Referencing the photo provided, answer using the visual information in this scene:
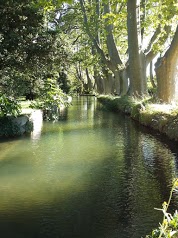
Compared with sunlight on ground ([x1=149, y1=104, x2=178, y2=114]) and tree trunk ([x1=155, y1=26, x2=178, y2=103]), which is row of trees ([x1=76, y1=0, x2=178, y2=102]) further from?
sunlight on ground ([x1=149, y1=104, x2=178, y2=114])

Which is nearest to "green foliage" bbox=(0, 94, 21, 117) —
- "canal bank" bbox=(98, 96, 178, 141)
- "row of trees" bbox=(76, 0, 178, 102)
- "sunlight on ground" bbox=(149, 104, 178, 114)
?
"row of trees" bbox=(76, 0, 178, 102)

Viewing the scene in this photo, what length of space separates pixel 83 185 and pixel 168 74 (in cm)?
1073

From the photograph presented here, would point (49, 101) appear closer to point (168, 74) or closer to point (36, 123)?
point (36, 123)

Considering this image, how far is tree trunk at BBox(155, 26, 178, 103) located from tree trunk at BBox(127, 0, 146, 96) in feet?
13.6

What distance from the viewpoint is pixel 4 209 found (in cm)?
571

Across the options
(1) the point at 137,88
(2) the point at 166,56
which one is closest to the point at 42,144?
(2) the point at 166,56

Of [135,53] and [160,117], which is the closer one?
[160,117]

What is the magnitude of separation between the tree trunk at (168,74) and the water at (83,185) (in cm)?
487

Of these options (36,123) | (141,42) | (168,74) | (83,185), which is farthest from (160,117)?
(141,42)

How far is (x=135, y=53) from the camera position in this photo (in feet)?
68.6

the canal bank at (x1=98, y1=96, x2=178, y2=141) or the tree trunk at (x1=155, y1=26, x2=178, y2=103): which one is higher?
the tree trunk at (x1=155, y1=26, x2=178, y2=103)

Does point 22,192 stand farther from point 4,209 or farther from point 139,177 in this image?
point 139,177

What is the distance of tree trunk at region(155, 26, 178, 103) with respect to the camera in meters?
16.1

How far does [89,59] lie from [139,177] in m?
31.1
